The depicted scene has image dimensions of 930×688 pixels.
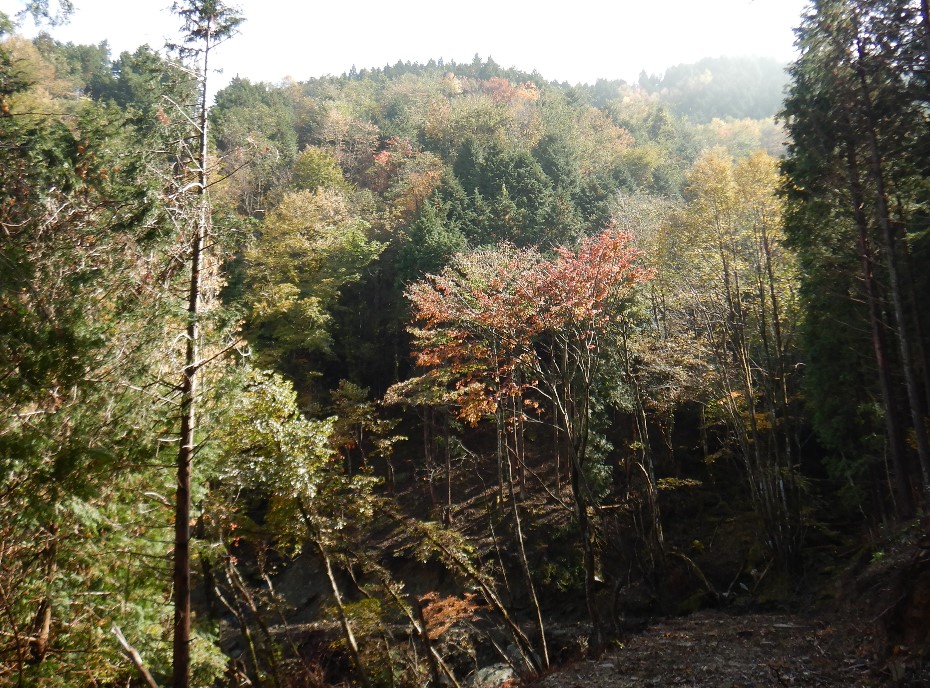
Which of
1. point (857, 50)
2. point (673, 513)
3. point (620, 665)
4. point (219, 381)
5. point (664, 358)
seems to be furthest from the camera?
point (673, 513)

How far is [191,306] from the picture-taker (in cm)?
767

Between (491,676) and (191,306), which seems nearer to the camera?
(191,306)

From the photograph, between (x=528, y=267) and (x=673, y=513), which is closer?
(x=528, y=267)

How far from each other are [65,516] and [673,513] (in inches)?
642

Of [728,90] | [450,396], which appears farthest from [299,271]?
[728,90]

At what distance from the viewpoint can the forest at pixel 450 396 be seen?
7.43 metres

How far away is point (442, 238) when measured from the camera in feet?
78.2

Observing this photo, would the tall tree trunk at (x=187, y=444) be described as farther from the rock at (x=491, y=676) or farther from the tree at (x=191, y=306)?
the rock at (x=491, y=676)

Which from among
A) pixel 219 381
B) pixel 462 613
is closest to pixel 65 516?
pixel 219 381

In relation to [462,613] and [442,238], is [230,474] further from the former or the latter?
[442,238]

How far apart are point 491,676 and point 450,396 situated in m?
6.51

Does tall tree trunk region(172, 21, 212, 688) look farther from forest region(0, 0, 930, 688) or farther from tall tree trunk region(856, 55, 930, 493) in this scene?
tall tree trunk region(856, 55, 930, 493)

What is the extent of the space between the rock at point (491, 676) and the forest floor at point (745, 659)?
9.67 ft

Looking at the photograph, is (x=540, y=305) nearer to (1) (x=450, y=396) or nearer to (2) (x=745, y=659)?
(1) (x=450, y=396)
